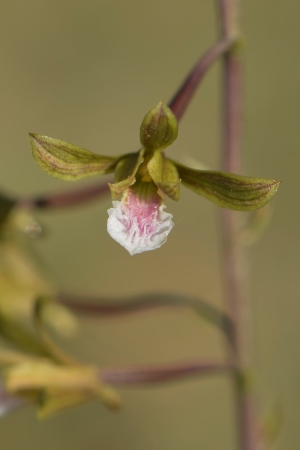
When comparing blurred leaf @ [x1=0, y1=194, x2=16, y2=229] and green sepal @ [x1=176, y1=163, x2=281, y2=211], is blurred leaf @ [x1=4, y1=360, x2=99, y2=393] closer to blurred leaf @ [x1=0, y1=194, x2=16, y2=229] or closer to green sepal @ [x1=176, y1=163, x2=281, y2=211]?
blurred leaf @ [x1=0, y1=194, x2=16, y2=229]

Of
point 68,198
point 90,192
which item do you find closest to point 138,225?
point 90,192

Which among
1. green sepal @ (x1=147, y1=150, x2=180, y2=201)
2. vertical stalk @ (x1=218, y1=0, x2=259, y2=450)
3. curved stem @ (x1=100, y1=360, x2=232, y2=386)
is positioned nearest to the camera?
green sepal @ (x1=147, y1=150, x2=180, y2=201)

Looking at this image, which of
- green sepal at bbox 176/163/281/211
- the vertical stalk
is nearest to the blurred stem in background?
the vertical stalk

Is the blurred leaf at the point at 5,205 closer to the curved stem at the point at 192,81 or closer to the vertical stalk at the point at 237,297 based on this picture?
the vertical stalk at the point at 237,297

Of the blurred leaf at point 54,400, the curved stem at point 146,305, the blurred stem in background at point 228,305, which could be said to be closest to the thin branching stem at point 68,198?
the blurred stem in background at point 228,305

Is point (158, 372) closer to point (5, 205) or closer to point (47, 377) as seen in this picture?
point (47, 377)

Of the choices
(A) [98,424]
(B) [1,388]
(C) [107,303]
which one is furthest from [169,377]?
(A) [98,424]

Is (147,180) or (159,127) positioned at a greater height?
(159,127)
